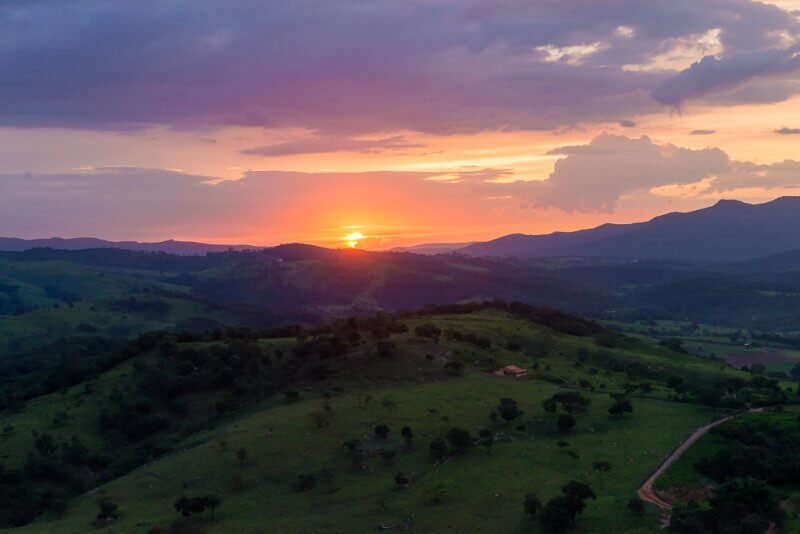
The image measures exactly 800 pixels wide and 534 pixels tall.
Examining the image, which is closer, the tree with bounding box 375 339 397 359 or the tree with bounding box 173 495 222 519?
the tree with bounding box 173 495 222 519

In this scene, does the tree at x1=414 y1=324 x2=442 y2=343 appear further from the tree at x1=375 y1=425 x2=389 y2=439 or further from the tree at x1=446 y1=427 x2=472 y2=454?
the tree at x1=446 y1=427 x2=472 y2=454

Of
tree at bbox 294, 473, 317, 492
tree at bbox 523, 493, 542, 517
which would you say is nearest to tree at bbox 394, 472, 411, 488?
tree at bbox 294, 473, 317, 492

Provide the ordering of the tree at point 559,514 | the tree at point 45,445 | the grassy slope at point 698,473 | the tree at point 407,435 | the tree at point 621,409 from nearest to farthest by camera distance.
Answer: the grassy slope at point 698,473 < the tree at point 559,514 < the tree at point 407,435 < the tree at point 621,409 < the tree at point 45,445

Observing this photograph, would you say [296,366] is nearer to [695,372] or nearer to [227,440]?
[227,440]

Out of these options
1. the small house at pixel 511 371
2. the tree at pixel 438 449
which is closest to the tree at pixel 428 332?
the small house at pixel 511 371

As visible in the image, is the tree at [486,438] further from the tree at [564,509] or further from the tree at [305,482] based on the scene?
the tree at [305,482]

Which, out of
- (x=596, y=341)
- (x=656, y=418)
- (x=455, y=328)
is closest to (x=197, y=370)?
(x=455, y=328)

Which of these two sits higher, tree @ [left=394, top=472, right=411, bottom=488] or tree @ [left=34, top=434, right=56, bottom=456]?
tree @ [left=394, top=472, right=411, bottom=488]
